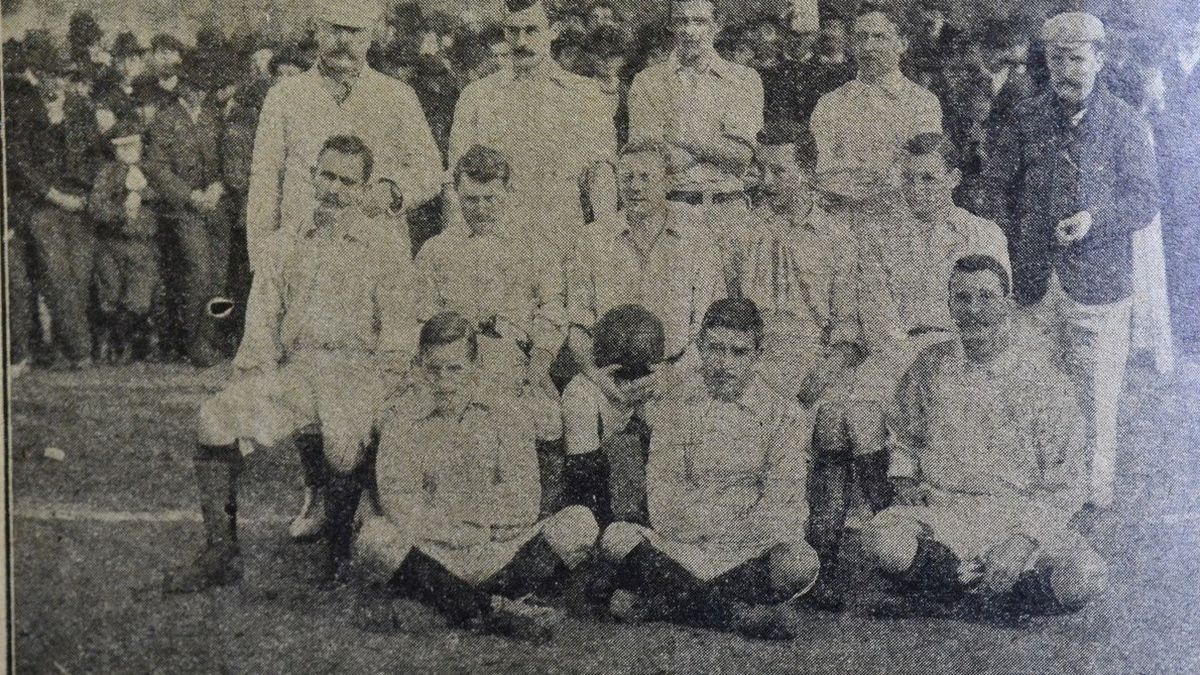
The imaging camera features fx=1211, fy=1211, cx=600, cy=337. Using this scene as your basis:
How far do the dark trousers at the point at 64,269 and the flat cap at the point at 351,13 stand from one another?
119 cm

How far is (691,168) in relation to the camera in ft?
15.2

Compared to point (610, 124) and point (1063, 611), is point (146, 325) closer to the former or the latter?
point (610, 124)

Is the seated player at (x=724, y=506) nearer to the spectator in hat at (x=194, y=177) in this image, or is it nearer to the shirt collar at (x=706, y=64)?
the shirt collar at (x=706, y=64)

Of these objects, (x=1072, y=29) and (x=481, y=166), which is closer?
(x=481, y=166)

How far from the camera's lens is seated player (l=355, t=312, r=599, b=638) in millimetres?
4539

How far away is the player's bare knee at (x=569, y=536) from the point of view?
180 inches

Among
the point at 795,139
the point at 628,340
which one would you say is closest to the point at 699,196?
the point at 795,139

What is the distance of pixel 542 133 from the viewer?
15.1 feet

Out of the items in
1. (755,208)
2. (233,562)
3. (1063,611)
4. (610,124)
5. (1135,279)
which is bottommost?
(1063,611)

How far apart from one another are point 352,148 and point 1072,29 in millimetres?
2831

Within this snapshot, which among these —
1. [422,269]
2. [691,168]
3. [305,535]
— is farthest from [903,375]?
[305,535]

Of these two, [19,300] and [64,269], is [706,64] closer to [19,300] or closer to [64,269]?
[64,269]

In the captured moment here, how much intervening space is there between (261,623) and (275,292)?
4.04ft

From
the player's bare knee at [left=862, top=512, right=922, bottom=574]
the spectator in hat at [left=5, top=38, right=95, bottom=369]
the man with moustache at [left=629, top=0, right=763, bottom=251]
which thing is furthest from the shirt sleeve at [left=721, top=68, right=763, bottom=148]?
the spectator in hat at [left=5, top=38, right=95, bottom=369]
